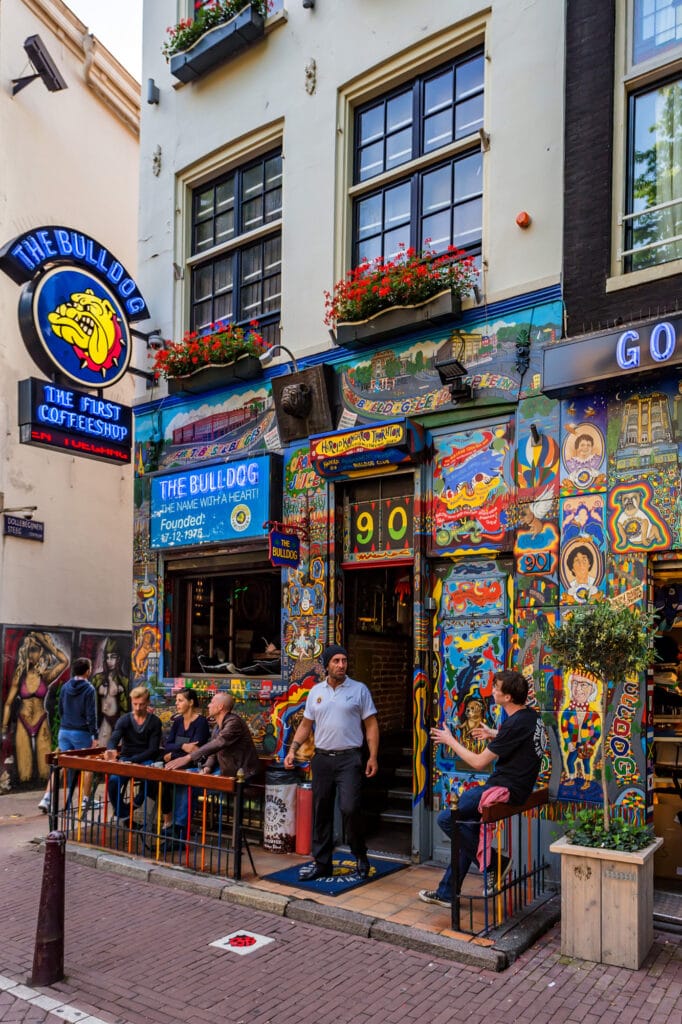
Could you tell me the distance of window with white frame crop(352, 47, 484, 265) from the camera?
8.62 meters

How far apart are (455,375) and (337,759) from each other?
11.8 feet

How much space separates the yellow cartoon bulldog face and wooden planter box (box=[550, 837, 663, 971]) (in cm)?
755

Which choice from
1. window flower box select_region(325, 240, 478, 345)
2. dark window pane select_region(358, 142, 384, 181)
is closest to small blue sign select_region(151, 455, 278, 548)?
window flower box select_region(325, 240, 478, 345)

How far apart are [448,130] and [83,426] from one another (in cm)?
520

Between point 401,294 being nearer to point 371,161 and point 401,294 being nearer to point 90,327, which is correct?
point 371,161

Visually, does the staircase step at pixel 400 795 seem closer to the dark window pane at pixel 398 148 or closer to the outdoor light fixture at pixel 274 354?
the outdoor light fixture at pixel 274 354

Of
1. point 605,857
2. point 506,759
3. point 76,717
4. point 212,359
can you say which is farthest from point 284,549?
point 605,857

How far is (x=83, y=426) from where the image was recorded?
10.2m

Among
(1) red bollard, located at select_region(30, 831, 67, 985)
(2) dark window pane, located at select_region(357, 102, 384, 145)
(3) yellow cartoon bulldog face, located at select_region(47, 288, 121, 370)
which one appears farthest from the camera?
(3) yellow cartoon bulldog face, located at select_region(47, 288, 121, 370)

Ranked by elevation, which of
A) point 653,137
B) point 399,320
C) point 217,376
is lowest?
point 217,376

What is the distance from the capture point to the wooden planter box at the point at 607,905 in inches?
215

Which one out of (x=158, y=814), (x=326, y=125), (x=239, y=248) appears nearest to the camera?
(x=158, y=814)

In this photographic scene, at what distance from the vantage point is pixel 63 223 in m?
14.3

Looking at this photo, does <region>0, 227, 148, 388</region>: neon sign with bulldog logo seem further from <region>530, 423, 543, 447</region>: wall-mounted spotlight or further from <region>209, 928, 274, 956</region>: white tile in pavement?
<region>209, 928, 274, 956</region>: white tile in pavement
